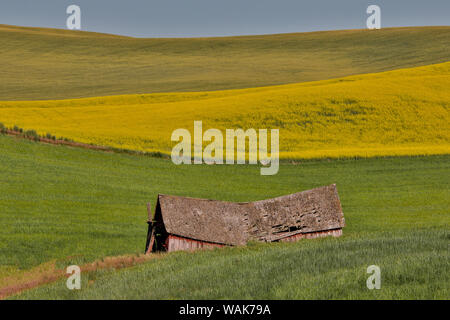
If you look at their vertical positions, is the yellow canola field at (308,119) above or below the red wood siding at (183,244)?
above

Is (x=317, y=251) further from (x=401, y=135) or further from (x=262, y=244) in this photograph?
(x=401, y=135)

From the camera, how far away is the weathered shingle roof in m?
18.7

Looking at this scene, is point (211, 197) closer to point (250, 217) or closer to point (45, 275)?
point (250, 217)

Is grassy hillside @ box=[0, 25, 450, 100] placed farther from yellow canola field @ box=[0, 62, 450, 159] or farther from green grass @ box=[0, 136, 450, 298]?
green grass @ box=[0, 136, 450, 298]

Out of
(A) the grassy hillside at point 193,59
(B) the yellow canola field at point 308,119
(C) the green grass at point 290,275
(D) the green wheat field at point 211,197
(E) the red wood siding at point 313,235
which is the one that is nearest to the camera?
(C) the green grass at point 290,275

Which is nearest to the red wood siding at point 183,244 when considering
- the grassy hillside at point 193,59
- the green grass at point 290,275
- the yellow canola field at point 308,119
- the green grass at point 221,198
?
the green grass at point 221,198

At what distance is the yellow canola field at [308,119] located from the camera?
4109cm

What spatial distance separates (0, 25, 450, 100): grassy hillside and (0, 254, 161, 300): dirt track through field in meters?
55.0

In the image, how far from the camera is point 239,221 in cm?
1950

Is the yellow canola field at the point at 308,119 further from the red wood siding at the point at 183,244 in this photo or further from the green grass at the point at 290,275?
the green grass at the point at 290,275

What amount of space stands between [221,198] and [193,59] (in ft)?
221

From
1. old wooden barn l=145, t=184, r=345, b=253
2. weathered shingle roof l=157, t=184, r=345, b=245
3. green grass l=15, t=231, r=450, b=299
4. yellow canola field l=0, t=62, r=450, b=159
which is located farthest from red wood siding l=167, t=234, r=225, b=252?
yellow canola field l=0, t=62, r=450, b=159

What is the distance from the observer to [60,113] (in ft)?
177

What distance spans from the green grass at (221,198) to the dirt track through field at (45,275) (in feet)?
3.00
